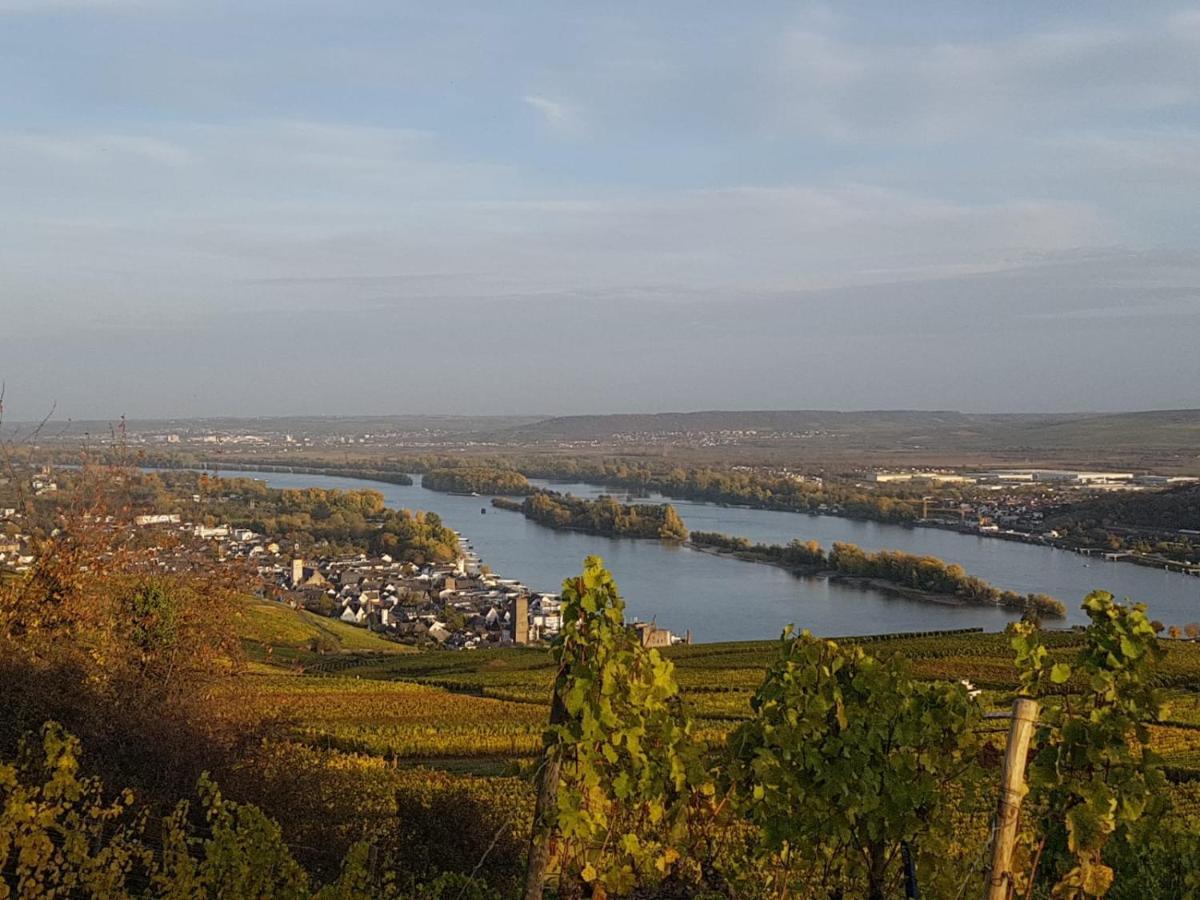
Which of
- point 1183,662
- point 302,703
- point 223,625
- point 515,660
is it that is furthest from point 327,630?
point 1183,662

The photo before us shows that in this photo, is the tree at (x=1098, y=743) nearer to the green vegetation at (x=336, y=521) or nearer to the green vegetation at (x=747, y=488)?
the green vegetation at (x=336, y=521)

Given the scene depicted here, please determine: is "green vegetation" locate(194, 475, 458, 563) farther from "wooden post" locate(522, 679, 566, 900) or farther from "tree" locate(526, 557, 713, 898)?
"wooden post" locate(522, 679, 566, 900)

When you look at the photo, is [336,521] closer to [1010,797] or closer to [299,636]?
[299,636]

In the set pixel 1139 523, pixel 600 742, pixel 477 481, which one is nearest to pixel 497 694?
pixel 600 742

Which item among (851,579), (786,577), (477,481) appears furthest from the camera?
(477,481)

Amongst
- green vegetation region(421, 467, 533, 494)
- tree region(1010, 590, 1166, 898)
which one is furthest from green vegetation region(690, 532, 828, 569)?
tree region(1010, 590, 1166, 898)

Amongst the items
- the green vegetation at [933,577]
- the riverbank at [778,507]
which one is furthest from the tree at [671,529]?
the riverbank at [778,507]
